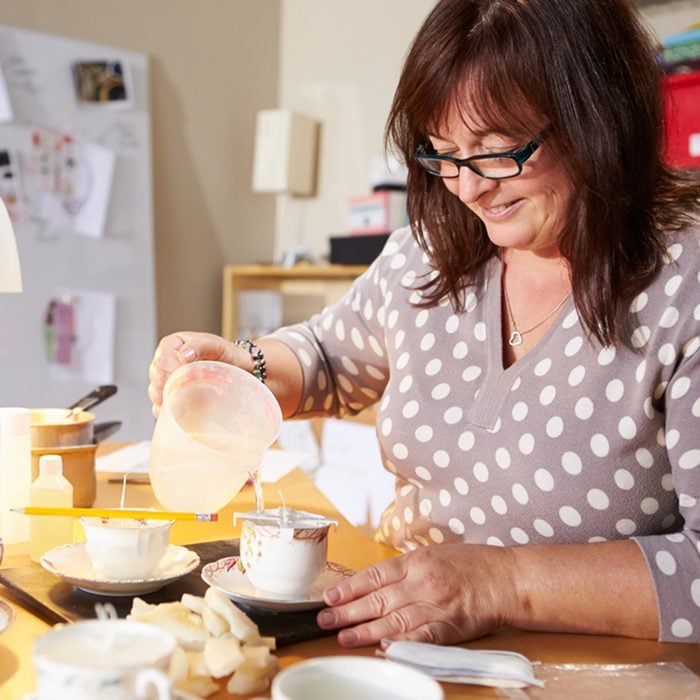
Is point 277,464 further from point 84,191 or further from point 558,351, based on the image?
point 84,191

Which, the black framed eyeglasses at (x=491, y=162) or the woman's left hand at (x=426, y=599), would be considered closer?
the woman's left hand at (x=426, y=599)

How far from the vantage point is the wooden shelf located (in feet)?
11.7

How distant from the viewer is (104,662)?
1.87ft

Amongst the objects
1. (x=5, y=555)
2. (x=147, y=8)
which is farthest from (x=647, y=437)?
(x=147, y=8)

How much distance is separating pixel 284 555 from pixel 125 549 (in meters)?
Answer: 0.17

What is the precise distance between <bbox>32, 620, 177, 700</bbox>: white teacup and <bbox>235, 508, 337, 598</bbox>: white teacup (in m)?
0.32

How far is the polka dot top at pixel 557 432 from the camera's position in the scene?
1.05m

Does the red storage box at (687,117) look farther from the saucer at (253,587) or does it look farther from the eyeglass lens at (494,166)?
the saucer at (253,587)

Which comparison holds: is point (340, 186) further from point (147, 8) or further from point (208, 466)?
point (208, 466)

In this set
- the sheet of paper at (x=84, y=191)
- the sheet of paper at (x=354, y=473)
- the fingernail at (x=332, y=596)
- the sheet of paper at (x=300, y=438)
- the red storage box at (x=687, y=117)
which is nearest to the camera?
the fingernail at (x=332, y=596)

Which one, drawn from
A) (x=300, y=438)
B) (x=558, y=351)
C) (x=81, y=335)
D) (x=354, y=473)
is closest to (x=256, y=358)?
(x=558, y=351)

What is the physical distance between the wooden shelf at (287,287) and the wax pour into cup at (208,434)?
2.20m

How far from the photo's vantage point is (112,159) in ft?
10.8

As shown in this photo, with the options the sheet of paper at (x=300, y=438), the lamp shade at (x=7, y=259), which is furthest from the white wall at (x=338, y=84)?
the lamp shade at (x=7, y=259)
